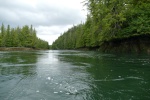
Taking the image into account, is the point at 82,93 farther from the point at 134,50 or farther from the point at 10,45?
the point at 10,45

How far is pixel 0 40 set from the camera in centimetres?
8481

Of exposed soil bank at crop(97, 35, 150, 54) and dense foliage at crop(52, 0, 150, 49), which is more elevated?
dense foliage at crop(52, 0, 150, 49)

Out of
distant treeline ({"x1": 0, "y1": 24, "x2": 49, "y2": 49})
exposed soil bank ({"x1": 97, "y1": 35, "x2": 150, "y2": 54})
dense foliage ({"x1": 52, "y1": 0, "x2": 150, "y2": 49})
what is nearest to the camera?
dense foliage ({"x1": 52, "y1": 0, "x2": 150, "y2": 49})

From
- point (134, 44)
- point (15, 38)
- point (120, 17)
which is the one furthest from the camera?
point (15, 38)

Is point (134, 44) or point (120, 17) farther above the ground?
point (120, 17)

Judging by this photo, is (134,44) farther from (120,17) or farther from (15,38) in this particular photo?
(15,38)

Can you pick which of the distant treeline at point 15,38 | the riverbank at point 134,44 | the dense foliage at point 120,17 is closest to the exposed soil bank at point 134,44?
the riverbank at point 134,44

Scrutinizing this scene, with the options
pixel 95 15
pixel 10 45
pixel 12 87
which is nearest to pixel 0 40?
pixel 10 45

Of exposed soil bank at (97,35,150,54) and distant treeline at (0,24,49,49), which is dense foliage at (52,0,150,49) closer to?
exposed soil bank at (97,35,150,54)

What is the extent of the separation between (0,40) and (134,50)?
71.8 meters

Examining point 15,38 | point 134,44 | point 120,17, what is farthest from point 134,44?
point 15,38

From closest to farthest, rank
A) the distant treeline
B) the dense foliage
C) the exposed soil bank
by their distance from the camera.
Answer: the dense foliage, the exposed soil bank, the distant treeline

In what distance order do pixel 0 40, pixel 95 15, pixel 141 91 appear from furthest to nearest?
pixel 0 40 → pixel 95 15 → pixel 141 91

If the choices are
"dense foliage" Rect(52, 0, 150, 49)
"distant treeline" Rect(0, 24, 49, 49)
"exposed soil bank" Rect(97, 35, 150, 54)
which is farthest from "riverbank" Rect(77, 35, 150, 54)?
"distant treeline" Rect(0, 24, 49, 49)
